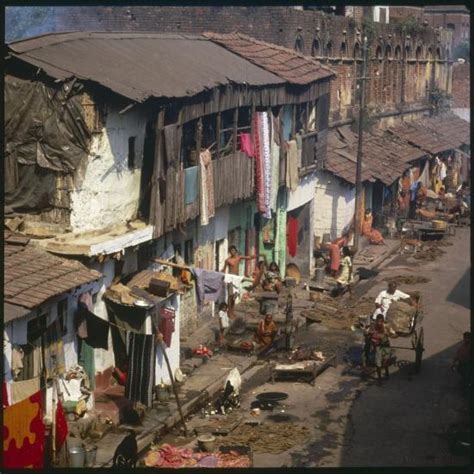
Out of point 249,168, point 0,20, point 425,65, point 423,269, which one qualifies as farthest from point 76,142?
point 425,65

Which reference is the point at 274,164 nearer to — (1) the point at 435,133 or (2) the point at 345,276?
(2) the point at 345,276

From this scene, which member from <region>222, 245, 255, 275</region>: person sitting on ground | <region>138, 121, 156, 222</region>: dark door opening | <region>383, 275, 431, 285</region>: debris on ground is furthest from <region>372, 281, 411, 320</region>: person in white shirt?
<region>383, 275, 431, 285</region>: debris on ground

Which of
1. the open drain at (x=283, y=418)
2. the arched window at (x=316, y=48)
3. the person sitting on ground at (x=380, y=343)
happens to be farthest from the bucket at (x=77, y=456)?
the arched window at (x=316, y=48)

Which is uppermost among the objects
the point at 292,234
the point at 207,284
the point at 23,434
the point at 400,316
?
the point at 23,434

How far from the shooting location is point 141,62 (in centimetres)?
2277

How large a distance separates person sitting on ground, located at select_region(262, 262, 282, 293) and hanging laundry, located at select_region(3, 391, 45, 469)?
1459 centimetres

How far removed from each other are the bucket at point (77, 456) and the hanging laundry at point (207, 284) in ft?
26.9

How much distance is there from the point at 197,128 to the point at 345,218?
14387 mm

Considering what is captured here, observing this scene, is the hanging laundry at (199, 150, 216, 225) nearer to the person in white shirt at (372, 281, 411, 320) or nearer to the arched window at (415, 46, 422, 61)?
the person in white shirt at (372, 281, 411, 320)

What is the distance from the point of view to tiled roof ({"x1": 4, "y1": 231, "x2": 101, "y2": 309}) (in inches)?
627

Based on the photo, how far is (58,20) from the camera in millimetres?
44375

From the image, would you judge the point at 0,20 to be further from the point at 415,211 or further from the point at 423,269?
the point at 415,211

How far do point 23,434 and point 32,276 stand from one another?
3.16m

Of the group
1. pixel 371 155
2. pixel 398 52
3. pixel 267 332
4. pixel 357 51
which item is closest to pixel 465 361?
pixel 267 332
